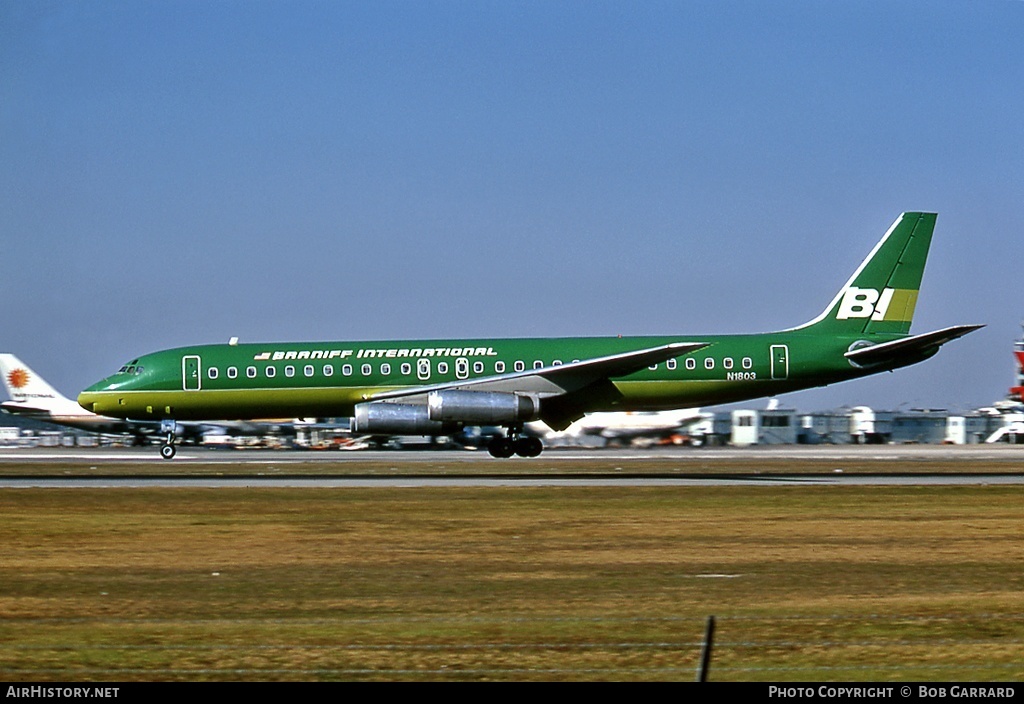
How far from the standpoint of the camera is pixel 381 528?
→ 22.0 meters

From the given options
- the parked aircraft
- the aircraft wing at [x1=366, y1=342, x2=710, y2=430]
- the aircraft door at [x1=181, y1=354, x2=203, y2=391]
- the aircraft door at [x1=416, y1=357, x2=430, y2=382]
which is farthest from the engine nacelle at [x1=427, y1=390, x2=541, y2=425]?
the parked aircraft

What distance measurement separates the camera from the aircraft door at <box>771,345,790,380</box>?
4103 cm

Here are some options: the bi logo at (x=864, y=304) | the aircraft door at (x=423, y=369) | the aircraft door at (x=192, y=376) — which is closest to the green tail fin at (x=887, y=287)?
the bi logo at (x=864, y=304)

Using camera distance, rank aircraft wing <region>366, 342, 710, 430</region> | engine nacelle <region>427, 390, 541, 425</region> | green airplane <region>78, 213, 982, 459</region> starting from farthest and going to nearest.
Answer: green airplane <region>78, 213, 982, 459</region> → aircraft wing <region>366, 342, 710, 430</region> → engine nacelle <region>427, 390, 541, 425</region>

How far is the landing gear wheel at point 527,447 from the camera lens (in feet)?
139

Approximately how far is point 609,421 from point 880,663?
7515 centimetres

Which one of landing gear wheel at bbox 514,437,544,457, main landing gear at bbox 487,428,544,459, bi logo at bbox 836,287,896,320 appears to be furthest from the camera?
bi logo at bbox 836,287,896,320

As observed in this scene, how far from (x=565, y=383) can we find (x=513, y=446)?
3244mm

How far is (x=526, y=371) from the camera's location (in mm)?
41156

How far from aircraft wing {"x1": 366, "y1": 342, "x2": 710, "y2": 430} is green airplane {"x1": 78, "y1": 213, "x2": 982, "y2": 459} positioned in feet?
0.14

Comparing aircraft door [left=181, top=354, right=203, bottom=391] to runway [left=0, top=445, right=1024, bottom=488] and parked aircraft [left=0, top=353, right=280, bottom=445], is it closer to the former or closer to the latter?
runway [left=0, top=445, right=1024, bottom=488]

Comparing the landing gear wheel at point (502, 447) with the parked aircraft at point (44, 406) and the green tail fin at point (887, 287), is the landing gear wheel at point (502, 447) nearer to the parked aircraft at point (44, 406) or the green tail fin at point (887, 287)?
the green tail fin at point (887, 287)

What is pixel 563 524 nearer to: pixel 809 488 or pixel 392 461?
pixel 809 488

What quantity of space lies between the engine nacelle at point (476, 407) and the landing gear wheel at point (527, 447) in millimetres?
3324
